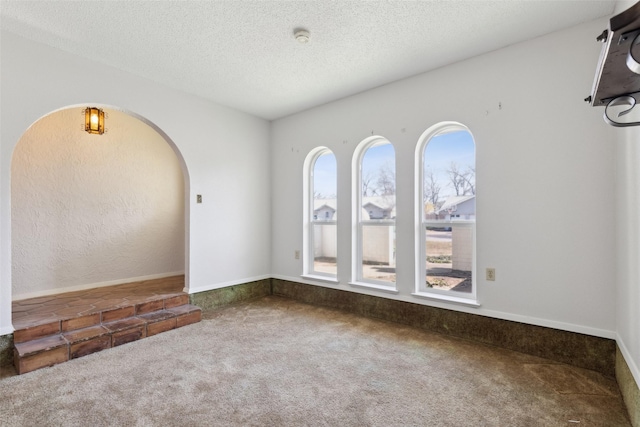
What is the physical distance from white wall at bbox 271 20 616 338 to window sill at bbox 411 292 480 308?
6cm

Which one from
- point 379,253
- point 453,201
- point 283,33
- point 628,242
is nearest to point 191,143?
point 283,33

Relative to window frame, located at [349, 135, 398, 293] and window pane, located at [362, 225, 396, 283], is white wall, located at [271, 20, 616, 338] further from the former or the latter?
window frame, located at [349, 135, 398, 293]

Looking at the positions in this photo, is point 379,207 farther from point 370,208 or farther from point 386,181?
point 386,181

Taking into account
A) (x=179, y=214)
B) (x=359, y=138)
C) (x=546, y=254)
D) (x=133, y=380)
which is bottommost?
(x=133, y=380)

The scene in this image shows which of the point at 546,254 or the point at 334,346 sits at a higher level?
the point at 546,254

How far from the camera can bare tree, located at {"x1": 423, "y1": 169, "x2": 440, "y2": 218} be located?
3566 mm

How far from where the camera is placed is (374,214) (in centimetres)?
412

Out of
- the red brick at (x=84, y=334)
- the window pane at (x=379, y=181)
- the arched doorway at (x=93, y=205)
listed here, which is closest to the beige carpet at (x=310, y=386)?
the red brick at (x=84, y=334)

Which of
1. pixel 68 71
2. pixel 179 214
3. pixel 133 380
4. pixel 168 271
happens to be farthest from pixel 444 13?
pixel 168 271

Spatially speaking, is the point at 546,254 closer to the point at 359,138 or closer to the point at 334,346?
the point at 334,346

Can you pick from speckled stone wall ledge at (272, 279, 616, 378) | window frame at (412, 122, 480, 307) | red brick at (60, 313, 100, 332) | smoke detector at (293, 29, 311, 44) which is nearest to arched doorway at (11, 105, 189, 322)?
red brick at (60, 313, 100, 332)

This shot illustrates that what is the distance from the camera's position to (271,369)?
263 centimetres

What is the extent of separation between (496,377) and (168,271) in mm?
4925

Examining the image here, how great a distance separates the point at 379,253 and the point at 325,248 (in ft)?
3.02
